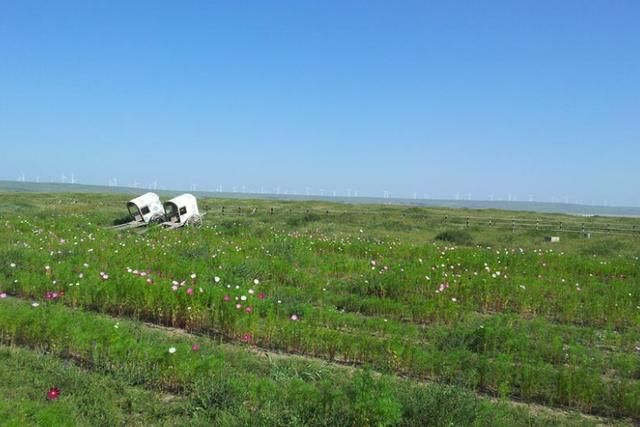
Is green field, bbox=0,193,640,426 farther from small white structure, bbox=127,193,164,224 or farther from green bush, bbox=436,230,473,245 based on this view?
green bush, bbox=436,230,473,245

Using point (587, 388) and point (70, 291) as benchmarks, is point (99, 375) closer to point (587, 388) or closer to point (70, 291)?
point (70, 291)

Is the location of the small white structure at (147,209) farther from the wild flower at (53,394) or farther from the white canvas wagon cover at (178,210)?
the wild flower at (53,394)

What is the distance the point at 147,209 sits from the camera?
3022cm

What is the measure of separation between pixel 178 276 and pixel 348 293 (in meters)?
4.14

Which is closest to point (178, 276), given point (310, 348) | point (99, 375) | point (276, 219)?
point (310, 348)

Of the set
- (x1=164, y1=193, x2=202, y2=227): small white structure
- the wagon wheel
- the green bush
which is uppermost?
(x1=164, y1=193, x2=202, y2=227): small white structure

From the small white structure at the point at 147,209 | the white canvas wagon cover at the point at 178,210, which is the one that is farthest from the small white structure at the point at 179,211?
the small white structure at the point at 147,209

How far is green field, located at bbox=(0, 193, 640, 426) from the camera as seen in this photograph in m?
5.46

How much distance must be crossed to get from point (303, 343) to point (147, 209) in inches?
951

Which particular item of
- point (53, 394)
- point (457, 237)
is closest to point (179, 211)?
point (457, 237)

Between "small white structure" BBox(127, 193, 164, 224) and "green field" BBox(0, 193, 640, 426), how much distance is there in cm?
1375

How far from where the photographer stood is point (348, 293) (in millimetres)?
12836

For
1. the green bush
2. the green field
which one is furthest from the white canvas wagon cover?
the green bush

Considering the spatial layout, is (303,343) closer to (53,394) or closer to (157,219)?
(53,394)
